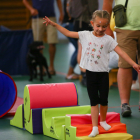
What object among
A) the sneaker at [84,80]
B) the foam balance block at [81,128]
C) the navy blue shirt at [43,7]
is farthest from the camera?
the navy blue shirt at [43,7]

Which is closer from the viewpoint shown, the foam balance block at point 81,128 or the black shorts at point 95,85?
the foam balance block at point 81,128

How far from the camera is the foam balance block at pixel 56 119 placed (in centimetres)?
233

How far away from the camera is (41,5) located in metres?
5.82

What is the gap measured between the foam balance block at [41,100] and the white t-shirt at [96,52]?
1.59ft

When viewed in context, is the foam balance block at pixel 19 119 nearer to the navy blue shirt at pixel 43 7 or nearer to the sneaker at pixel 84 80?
the sneaker at pixel 84 80

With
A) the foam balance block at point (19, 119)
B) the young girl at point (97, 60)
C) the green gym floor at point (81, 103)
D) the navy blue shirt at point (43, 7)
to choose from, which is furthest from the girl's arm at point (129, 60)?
the navy blue shirt at point (43, 7)

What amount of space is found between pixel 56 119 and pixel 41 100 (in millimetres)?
293

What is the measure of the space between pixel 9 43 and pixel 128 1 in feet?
11.3

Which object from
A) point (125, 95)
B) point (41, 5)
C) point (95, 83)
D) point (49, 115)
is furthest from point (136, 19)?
point (41, 5)

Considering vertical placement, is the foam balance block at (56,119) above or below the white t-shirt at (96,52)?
below

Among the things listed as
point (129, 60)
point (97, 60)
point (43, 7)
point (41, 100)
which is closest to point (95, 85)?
point (97, 60)

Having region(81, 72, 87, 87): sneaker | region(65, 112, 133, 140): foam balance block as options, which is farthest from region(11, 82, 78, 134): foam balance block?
region(81, 72, 87, 87): sneaker

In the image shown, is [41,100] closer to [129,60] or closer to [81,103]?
[129,60]

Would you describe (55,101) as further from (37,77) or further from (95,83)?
(37,77)
